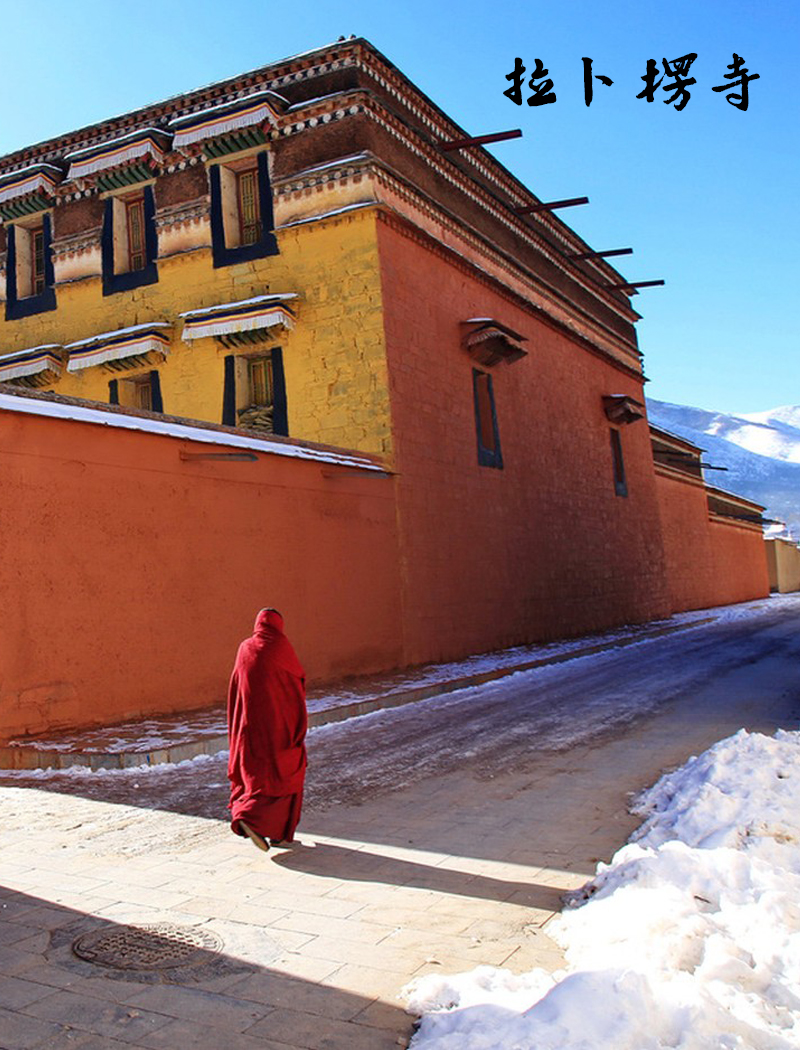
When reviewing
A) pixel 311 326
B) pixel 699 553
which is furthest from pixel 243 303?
pixel 699 553

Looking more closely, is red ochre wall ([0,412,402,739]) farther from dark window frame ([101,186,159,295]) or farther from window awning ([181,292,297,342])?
dark window frame ([101,186,159,295])

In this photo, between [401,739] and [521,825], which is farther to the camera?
[401,739]

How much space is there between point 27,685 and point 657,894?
7133mm

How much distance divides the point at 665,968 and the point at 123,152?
60.6 feet

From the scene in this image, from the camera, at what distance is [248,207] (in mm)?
17250

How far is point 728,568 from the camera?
42031 mm

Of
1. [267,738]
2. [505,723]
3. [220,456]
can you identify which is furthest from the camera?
[220,456]

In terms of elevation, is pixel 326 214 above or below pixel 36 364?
above

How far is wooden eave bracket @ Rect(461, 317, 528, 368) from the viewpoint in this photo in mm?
17797

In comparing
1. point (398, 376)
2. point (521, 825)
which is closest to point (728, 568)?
point (398, 376)

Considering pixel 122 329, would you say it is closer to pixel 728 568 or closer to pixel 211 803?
pixel 211 803

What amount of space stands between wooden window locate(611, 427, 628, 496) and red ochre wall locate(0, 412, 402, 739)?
1459 centimetres

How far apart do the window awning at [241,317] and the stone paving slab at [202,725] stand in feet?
21.9

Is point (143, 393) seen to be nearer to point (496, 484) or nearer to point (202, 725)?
point (496, 484)
